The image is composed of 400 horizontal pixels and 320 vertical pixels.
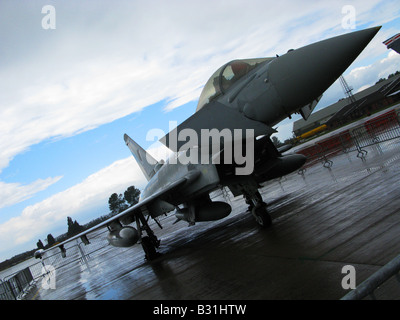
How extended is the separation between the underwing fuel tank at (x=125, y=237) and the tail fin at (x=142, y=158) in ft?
20.0

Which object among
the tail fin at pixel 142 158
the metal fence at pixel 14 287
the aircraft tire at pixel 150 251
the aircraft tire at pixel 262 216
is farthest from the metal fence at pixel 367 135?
the metal fence at pixel 14 287

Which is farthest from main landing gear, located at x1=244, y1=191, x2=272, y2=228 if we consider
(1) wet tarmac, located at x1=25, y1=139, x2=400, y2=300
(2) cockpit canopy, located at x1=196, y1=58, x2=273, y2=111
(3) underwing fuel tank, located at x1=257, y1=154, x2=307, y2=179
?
(2) cockpit canopy, located at x1=196, y1=58, x2=273, y2=111

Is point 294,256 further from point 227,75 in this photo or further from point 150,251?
point 150,251

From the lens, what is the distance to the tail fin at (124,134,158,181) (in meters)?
15.4

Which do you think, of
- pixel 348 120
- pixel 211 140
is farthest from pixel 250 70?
pixel 348 120

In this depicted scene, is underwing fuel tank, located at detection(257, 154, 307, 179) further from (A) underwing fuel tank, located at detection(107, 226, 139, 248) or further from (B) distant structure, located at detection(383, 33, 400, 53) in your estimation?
(B) distant structure, located at detection(383, 33, 400, 53)

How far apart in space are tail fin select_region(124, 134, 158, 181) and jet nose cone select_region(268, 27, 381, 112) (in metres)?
10.0

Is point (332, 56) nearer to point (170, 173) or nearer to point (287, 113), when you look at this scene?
point (287, 113)

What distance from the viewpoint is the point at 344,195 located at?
8664 millimetres

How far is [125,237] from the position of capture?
8.79 meters

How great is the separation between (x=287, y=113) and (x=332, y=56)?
1.32m

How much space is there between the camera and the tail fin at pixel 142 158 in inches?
607

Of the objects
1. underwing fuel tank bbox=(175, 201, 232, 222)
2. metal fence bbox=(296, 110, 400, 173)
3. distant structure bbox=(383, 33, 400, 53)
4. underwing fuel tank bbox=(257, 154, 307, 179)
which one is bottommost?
metal fence bbox=(296, 110, 400, 173)

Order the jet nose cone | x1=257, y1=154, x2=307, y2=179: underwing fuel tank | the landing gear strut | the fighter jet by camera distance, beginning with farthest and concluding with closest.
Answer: the landing gear strut < x1=257, y1=154, x2=307, y2=179: underwing fuel tank < the fighter jet < the jet nose cone
